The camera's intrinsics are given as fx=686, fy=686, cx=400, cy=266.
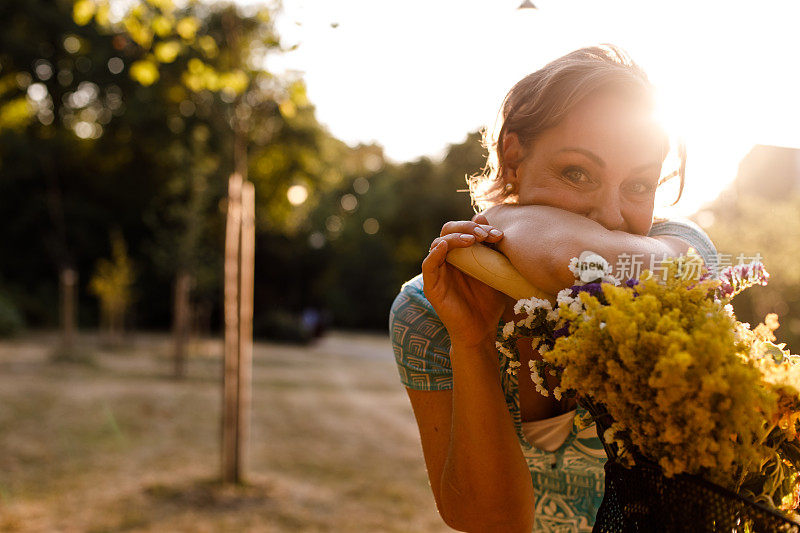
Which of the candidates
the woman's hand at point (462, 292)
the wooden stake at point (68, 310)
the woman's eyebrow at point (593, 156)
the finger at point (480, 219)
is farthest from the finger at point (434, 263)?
the wooden stake at point (68, 310)

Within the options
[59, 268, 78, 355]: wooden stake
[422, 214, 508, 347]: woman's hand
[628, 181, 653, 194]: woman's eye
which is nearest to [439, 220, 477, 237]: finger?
[422, 214, 508, 347]: woman's hand

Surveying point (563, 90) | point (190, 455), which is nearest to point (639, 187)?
point (563, 90)

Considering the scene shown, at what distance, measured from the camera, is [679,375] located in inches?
35.6

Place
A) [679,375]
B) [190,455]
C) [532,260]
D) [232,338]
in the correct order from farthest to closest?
[190,455], [232,338], [532,260], [679,375]

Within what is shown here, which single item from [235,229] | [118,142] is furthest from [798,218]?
[118,142]

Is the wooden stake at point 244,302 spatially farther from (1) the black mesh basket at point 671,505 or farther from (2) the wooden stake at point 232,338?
(1) the black mesh basket at point 671,505

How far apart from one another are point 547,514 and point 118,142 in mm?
28281

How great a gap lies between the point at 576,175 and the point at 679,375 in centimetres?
61

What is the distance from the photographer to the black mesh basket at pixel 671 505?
3.12 feet

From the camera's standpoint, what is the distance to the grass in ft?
21.4

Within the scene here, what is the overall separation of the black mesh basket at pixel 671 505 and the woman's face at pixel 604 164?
1.56 feet

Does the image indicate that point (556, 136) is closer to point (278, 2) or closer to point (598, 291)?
point (598, 291)

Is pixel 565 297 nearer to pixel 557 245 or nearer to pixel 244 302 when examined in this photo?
pixel 557 245

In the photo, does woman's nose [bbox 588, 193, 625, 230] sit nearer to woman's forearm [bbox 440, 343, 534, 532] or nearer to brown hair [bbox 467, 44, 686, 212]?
brown hair [bbox 467, 44, 686, 212]
